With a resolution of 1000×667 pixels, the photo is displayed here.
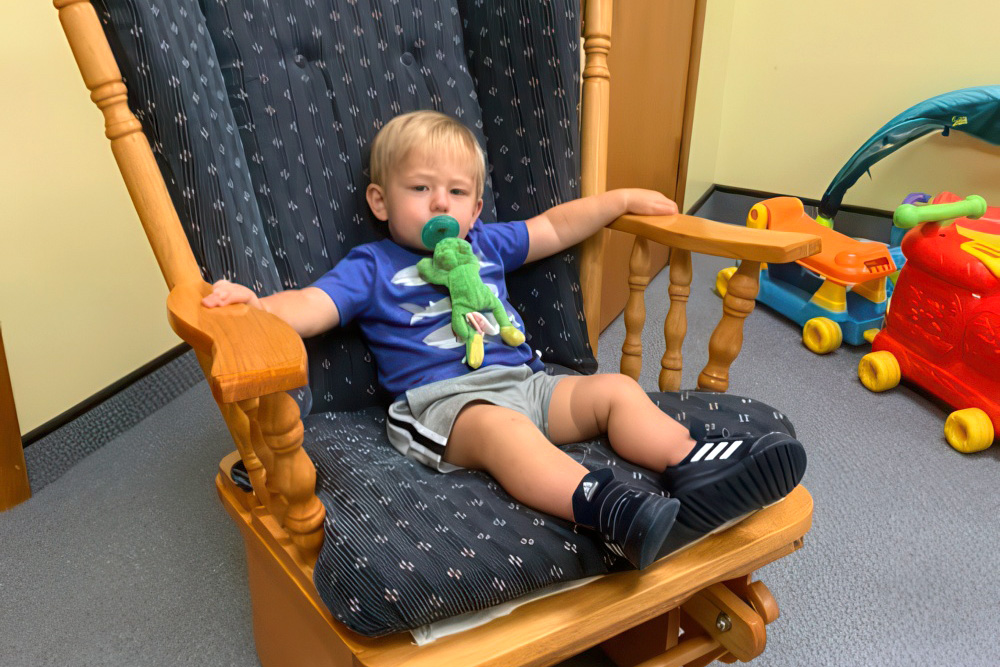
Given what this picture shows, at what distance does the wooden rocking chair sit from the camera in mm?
685

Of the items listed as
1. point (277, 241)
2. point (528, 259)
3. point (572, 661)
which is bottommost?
point (572, 661)

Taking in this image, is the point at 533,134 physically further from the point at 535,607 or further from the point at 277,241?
the point at 535,607

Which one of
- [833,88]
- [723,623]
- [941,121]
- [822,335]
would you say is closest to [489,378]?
[723,623]

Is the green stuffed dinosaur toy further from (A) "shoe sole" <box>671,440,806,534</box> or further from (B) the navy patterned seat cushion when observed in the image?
(A) "shoe sole" <box>671,440,806,534</box>

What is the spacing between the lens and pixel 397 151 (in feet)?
3.45

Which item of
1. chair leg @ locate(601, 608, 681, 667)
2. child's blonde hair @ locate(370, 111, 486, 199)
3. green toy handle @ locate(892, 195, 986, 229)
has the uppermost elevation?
child's blonde hair @ locate(370, 111, 486, 199)

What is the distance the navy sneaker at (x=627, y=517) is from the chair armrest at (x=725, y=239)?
0.36 metres

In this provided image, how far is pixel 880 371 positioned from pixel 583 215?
1.14m

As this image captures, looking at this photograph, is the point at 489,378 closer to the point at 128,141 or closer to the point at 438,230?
the point at 438,230

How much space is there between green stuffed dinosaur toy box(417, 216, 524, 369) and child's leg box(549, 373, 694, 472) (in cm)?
12

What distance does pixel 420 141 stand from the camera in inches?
40.9

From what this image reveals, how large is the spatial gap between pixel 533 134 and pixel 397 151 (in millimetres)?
238

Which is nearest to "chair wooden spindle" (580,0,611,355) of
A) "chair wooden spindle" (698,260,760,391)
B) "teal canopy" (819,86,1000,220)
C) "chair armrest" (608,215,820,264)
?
"chair armrest" (608,215,820,264)

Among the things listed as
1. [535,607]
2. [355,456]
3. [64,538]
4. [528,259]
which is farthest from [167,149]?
[64,538]
